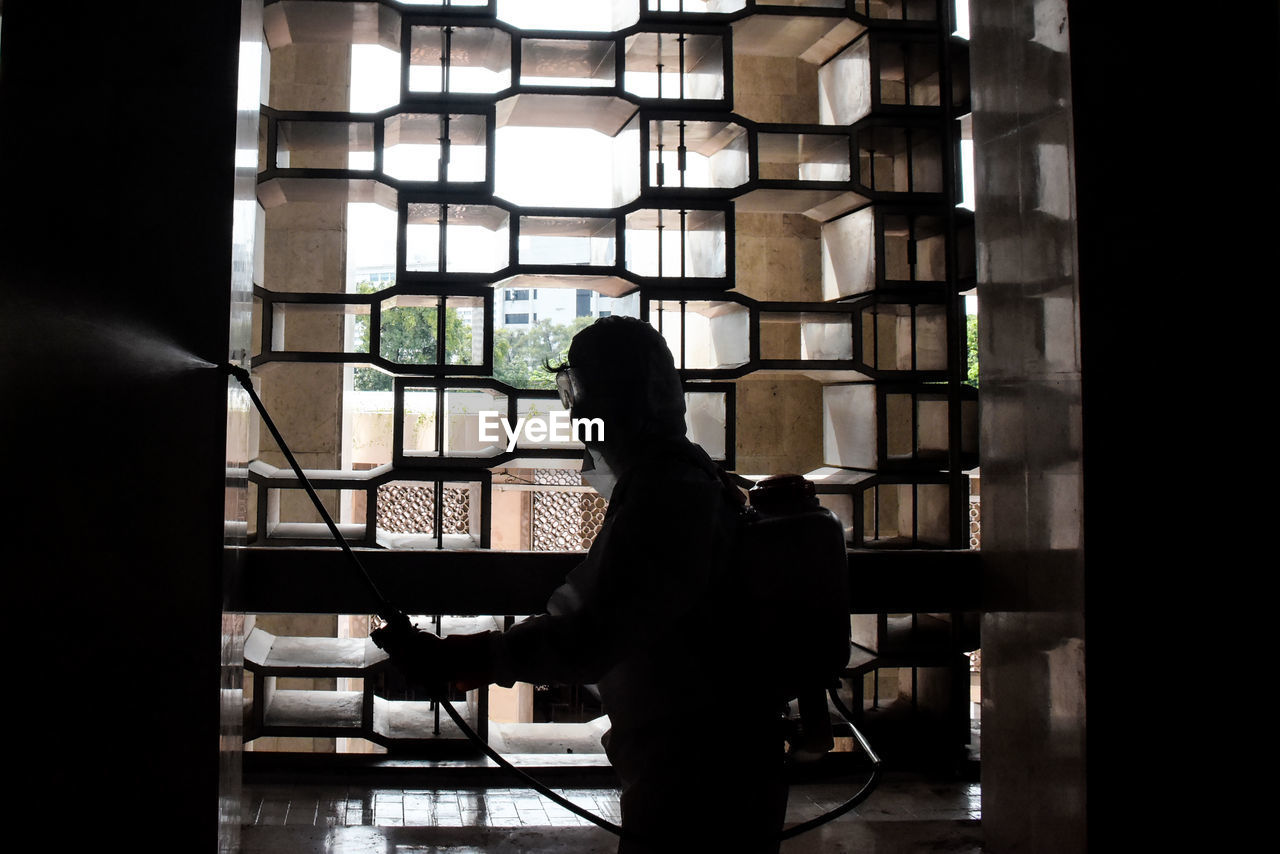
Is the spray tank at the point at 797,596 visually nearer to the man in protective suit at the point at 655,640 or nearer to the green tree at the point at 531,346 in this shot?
the man in protective suit at the point at 655,640

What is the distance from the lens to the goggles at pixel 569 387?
150cm

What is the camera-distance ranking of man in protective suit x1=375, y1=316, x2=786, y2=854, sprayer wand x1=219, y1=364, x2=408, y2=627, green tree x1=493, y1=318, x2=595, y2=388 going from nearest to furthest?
man in protective suit x1=375, y1=316, x2=786, y2=854, sprayer wand x1=219, y1=364, x2=408, y2=627, green tree x1=493, y1=318, x2=595, y2=388

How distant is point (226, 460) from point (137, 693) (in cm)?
47

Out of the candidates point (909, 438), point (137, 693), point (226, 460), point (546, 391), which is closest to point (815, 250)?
point (909, 438)

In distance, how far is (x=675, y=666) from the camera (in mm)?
1378

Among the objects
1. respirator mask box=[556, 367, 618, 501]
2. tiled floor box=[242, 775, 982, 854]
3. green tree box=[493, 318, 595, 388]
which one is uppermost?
green tree box=[493, 318, 595, 388]

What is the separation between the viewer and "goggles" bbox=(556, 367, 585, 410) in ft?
4.91

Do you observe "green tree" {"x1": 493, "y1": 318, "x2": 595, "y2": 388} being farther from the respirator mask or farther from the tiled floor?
the tiled floor

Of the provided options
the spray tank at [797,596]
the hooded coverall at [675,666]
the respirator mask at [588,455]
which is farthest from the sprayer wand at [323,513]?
the spray tank at [797,596]

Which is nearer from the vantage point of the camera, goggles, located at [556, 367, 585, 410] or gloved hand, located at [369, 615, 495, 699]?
gloved hand, located at [369, 615, 495, 699]

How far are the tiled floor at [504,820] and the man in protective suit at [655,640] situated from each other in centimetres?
89

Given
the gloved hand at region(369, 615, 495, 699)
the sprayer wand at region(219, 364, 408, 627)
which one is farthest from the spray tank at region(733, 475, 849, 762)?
the sprayer wand at region(219, 364, 408, 627)

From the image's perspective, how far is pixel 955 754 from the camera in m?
2.54

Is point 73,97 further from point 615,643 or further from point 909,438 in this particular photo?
point 909,438
